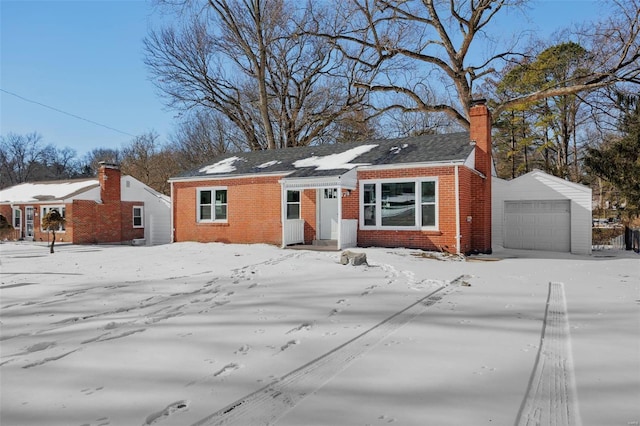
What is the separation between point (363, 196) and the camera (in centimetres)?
1388

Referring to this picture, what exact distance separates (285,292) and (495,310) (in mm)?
3175

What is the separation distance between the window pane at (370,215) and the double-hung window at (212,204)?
6.06m

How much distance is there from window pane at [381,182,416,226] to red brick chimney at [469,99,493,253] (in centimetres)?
254

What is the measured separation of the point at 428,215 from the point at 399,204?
102cm

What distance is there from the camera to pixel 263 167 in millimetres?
16250

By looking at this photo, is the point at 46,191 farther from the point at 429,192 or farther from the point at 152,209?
the point at 429,192

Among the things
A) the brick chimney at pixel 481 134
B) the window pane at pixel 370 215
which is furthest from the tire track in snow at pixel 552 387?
the brick chimney at pixel 481 134

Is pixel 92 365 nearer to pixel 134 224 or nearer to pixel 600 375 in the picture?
pixel 600 375

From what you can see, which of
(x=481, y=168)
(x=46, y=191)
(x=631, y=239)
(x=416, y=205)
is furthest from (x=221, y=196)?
(x=631, y=239)

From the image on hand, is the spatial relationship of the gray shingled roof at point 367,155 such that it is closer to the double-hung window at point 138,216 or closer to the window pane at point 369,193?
the window pane at point 369,193

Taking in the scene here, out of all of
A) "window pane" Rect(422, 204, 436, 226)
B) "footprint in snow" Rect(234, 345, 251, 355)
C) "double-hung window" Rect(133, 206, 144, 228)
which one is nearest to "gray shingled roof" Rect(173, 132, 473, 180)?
"window pane" Rect(422, 204, 436, 226)

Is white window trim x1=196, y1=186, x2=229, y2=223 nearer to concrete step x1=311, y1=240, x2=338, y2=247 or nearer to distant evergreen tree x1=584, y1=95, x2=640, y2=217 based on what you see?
concrete step x1=311, y1=240, x2=338, y2=247

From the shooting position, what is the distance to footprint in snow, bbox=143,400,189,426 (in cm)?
248

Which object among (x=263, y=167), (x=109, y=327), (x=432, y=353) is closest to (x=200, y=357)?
(x=109, y=327)
